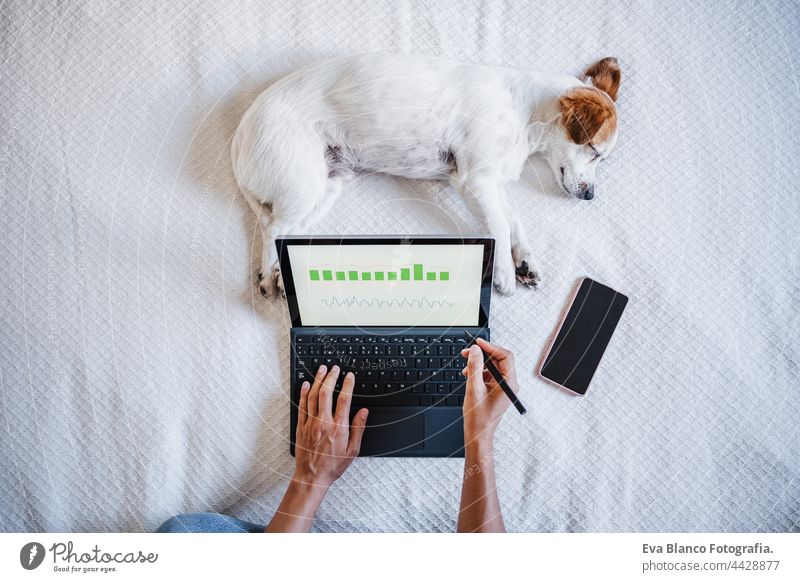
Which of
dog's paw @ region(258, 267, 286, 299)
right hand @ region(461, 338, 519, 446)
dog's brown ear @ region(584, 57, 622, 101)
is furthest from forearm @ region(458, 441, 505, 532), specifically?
dog's brown ear @ region(584, 57, 622, 101)

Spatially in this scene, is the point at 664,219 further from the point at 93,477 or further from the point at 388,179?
the point at 93,477

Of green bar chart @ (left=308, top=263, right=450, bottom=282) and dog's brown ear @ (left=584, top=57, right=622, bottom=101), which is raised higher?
dog's brown ear @ (left=584, top=57, right=622, bottom=101)

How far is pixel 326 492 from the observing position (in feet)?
2.64

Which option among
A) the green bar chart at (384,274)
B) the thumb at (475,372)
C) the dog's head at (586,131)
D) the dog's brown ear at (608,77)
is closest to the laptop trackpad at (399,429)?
the thumb at (475,372)

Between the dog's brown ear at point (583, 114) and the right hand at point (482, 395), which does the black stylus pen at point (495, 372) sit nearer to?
the right hand at point (482, 395)

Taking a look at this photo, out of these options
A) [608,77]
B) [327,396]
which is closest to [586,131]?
[608,77]

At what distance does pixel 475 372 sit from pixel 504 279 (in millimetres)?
168

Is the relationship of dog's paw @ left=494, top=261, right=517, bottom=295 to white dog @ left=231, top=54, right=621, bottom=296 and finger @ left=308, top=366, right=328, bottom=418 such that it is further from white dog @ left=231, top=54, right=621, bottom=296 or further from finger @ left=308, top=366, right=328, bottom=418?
finger @ left=308, top=366, right=328, bottom=418

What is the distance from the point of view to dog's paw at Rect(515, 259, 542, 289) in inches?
32.2

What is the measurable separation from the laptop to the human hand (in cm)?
1

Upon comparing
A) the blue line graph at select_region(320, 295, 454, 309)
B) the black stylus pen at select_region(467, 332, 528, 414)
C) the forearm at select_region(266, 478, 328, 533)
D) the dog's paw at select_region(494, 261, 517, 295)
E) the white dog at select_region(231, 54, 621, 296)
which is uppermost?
the white dog at select_region(231, 54, 621, 296)

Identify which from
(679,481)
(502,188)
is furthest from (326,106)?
(679,481)

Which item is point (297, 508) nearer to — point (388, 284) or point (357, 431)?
point (357, 431)
